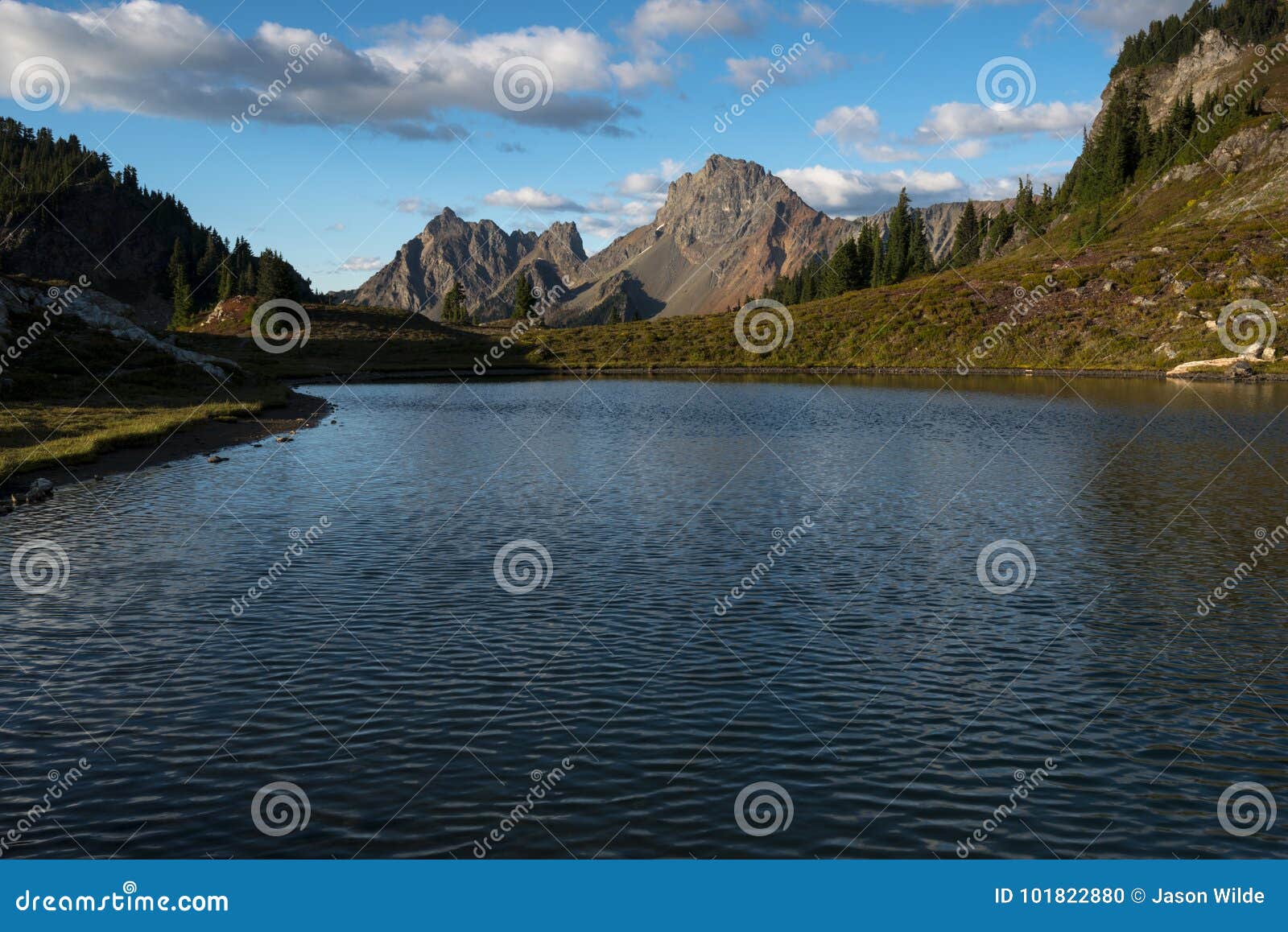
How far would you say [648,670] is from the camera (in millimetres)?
21156

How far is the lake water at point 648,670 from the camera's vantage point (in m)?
14.6

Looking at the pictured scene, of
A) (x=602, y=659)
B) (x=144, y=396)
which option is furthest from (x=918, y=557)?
(x=144, y=396)

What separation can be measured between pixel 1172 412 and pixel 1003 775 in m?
75.0

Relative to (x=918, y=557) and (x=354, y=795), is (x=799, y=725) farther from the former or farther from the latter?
(x=918, y=557)

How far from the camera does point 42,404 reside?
2581 inches

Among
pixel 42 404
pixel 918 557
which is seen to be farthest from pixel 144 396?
pixel 918 557

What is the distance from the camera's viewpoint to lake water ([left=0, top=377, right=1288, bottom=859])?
14.6 metres

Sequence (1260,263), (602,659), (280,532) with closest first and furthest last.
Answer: (602,659) < (280,532) < (1260,263)

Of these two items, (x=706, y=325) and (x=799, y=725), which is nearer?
(x=799, y=725)

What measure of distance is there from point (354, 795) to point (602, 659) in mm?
7606

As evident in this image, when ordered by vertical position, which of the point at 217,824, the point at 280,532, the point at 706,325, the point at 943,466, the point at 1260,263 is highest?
the point at 1260,263

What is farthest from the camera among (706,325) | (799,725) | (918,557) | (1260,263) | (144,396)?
(706,325)

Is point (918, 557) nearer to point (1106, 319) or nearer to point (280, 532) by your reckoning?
point (280, 532)

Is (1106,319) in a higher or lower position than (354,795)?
higher
